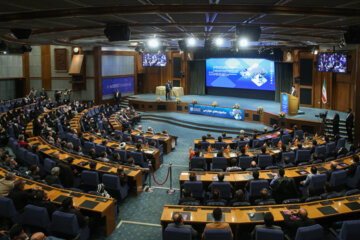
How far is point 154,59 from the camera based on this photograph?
2573 cm

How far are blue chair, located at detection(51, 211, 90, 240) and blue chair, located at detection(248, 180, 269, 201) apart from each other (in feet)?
13.0

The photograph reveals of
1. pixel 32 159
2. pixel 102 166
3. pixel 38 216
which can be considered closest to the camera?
pixel 38 216

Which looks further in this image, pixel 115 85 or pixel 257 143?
pixel 115 85

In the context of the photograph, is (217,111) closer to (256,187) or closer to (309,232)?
(256,187)

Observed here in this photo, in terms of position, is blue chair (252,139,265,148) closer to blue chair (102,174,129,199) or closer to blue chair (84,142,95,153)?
blue chair (102,174,129,199)

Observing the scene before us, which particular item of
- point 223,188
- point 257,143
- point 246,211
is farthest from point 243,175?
point 257,143

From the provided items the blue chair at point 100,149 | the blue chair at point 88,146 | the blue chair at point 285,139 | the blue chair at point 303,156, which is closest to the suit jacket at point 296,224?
the blue chair at point 303,156

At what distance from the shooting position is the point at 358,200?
19.7ft

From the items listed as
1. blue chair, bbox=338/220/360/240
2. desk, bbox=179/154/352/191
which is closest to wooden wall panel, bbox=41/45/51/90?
desk, bbox=179/154/352/191

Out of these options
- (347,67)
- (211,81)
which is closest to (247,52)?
(211,81)

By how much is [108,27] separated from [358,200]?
7122 millimetres

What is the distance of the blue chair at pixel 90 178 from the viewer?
302 inches

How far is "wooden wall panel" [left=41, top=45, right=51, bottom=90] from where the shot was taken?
81.8 ft

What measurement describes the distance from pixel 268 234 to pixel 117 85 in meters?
21.8
